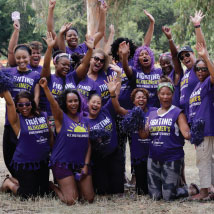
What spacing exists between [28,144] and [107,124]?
1.11m

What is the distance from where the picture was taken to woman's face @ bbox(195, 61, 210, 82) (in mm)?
5906

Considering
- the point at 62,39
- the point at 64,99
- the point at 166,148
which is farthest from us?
the point at 62,39

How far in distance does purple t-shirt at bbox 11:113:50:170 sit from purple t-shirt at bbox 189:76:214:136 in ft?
6.55

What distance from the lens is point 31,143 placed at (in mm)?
5996

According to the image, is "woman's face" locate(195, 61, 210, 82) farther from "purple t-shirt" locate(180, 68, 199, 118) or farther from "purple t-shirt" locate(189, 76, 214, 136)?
"purple t-shirt" locate(180, 68, 199, 118)

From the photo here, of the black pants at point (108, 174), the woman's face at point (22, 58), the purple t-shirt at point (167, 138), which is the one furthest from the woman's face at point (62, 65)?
the purple t-shirt at point (167, 138)

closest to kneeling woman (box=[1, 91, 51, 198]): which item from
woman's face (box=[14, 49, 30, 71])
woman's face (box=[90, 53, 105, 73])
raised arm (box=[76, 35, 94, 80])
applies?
woman's face (box=[14, 49, 30, 71])

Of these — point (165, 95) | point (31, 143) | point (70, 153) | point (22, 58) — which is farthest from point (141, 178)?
point (22, 58)

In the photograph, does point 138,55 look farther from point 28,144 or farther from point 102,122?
point 28,144

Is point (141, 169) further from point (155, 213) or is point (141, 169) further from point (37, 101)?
point (37, 101)

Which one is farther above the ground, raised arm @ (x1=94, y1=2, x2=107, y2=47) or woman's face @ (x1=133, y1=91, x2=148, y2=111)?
raised arm @ (x1=94, y1=2, x2=107, y2=47)

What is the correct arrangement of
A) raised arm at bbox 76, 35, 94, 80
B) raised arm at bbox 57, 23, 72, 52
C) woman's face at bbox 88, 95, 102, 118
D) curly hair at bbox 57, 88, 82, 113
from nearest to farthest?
curly hair at bbox 57, 88, 82, 113
woman's face at bbox 88, 95, 102, 118
raised arm at bbox 76, 35, 94, 80
raised arm at bbox 57, 23, 72, 52

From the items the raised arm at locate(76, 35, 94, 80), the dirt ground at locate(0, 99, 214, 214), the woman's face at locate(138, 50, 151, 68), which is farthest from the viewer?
the woman's face at locate(138, 50, 151, 68)

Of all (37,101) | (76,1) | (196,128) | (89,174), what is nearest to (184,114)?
(196,128)
